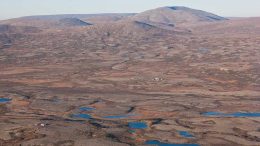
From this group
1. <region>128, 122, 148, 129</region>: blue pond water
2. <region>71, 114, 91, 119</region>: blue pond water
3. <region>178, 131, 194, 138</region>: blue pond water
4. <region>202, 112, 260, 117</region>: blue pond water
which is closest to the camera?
<region>178, 131, 194, 138</region>: blue pond water

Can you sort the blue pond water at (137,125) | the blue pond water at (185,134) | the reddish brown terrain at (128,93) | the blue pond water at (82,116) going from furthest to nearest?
the blue pond water at (82,116), the blue pond water at (137,125), the reddish brown terrain at (128,93), the blue pond water at (185,134)

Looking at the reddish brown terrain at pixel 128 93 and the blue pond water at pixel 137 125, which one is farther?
the blue pond water at pixel 137 125

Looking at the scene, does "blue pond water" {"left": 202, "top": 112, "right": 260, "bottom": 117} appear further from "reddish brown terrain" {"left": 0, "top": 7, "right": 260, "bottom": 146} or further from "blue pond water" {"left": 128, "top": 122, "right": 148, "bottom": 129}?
"blue pond water" {"left": 128, "top": 122, "right": 148, "bottom": 129}

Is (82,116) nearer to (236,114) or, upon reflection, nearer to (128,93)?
(128,93)

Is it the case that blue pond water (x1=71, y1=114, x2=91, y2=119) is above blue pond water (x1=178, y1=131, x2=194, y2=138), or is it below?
below

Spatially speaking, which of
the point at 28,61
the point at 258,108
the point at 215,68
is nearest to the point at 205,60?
the point at 215,68

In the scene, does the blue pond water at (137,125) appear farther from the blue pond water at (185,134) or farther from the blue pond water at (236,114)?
the blue pond water at (236,114)

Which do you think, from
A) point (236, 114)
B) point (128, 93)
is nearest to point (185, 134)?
point (236, 114)

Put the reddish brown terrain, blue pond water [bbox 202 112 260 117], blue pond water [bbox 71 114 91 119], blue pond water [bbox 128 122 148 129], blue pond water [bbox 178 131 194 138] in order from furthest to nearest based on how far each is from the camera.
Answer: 1. blue pond water [bbox 202 112 260 117]
2. blue pond water [bbox 71 114 91 119]
3. blue pond water [bbox 128 122 148 129]
4. the reddish brown terrain
5. blue pond water [bbox 178 131 194 138]

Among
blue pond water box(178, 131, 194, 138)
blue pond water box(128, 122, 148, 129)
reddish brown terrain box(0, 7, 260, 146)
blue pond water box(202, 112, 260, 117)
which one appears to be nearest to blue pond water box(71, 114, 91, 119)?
reddish brown terrain box(0, 7, 260, 146)

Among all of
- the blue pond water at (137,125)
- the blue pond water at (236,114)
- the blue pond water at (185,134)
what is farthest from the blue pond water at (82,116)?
the blue pond water at (236,114)
